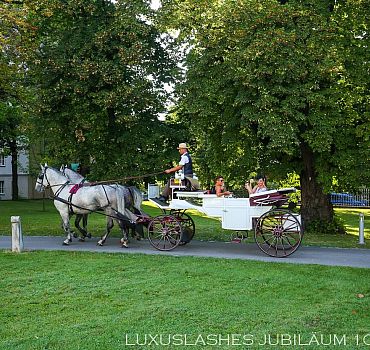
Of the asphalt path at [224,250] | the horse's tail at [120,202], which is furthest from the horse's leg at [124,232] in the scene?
the horse's tail at [120,202]

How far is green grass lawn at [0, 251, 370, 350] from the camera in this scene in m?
7.14

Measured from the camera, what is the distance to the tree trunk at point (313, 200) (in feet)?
68.1

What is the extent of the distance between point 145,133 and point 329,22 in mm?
7121

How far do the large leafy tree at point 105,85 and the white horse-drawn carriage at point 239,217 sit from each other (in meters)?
4.31

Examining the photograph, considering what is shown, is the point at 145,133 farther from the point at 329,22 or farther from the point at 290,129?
the point at 329,22

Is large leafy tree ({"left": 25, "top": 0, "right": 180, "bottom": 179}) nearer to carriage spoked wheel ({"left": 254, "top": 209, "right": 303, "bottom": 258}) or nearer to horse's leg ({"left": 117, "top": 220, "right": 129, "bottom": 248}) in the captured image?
horse's leg ({"left": 117, "top": 220, "right": 129, "bottom": 248})

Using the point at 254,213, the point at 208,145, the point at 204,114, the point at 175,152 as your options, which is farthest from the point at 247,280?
the point at 208,145

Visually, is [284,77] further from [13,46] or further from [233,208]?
[13,46]

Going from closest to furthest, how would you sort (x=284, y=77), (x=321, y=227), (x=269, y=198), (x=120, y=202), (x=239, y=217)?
1. (x=269, y=198)
2. (x=239, y=217)
3. (x=120, y=202)
4. (x=284, y=77)
5. (x=321, y=227)

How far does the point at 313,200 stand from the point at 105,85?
8815 mm

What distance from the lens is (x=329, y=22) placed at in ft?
59.1

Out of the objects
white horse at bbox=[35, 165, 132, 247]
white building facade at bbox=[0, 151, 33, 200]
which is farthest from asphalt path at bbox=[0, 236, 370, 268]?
white building facade at bbox=[0, 151, 33, 200]

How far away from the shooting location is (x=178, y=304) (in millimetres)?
8742

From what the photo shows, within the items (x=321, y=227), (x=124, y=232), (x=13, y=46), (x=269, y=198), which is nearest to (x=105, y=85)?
(x=13, y=46)
